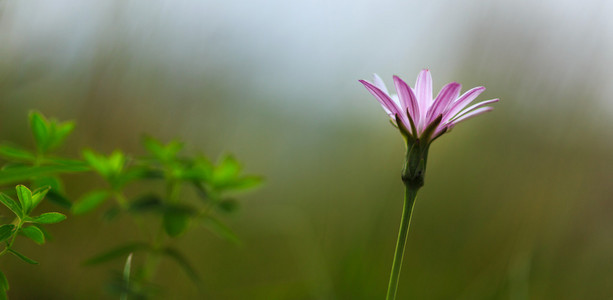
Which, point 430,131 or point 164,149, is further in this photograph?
point 164,149

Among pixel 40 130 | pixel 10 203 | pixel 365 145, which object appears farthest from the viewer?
pixel 365 145

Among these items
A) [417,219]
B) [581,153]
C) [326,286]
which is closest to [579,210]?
[581,153]

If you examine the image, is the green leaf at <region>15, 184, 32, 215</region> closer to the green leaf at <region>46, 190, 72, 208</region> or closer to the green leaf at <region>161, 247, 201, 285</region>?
the green leaf at <region>46, 190, 72, 208</region>

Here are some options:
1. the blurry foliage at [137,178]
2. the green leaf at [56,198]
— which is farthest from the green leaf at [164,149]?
the green leaf at [56,198]

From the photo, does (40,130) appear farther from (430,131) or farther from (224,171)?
(430,131)

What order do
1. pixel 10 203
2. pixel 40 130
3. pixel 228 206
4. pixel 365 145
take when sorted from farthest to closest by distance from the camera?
1. pixel 365 145
2. pixel 228 206
3. pixel 40 130
4. pixel 10 203

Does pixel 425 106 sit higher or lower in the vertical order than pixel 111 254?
higher

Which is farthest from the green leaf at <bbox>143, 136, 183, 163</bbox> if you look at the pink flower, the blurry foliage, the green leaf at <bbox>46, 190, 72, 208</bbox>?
the pink flower

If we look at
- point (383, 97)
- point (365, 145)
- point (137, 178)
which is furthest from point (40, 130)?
point (365, 145)
